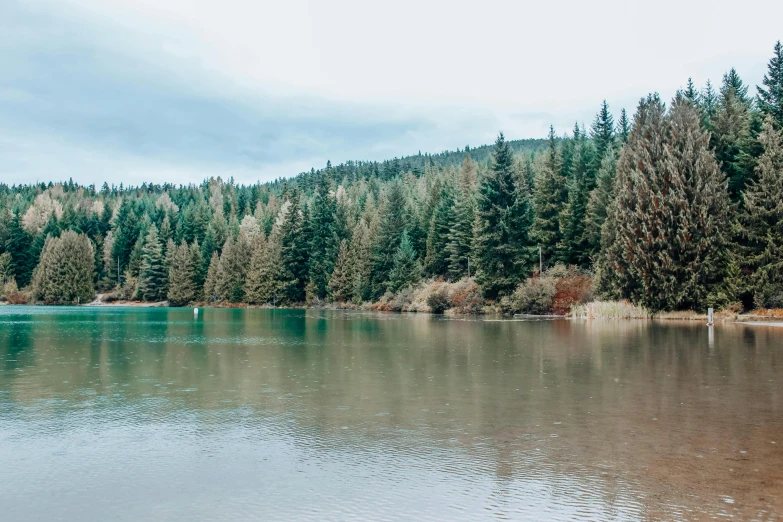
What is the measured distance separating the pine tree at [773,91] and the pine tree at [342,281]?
58.8 meters

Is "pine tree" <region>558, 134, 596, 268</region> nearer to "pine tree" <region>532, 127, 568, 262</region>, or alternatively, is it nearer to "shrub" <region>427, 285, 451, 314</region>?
"pine tree" <region>532, 127, 568, 262</region>

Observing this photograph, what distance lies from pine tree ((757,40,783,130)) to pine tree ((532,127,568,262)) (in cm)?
2112

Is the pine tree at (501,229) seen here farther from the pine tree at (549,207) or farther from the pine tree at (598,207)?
the pine tree at (598,207)

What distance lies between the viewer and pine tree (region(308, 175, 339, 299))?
4028 inches

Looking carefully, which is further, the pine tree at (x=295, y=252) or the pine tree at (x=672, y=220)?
the pine tree at (x=295, y=252)

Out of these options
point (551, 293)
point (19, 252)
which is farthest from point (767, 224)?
point (19, 252)

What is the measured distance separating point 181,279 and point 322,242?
92.6 ft

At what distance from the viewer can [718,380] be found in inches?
706

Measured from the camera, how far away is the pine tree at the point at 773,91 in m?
53.7

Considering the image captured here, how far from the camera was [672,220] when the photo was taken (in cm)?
4997

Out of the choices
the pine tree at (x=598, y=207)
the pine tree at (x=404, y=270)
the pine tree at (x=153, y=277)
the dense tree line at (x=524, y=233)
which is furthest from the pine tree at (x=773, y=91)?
the pine tree at (x=153, y=277)

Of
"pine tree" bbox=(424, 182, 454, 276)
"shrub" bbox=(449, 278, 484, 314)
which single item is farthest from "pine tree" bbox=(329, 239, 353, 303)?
"shrub" bbox=(449, 278, 484, 314)

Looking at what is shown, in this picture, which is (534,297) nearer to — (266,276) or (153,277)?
(266,276)

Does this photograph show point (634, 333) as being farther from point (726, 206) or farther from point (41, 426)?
point (41, 426)
